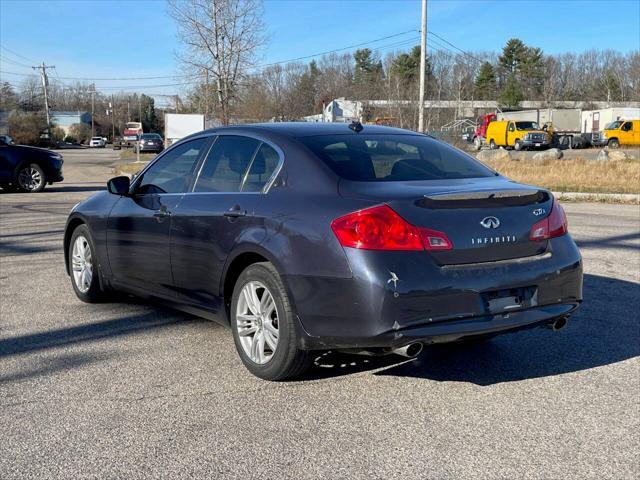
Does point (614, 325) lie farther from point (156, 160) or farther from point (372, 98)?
point (372, 98)

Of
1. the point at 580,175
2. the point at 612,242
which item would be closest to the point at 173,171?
the point at 612,242

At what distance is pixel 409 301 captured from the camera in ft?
11.6

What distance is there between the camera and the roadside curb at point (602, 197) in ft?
54.9

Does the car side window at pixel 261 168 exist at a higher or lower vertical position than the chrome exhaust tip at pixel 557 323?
higher

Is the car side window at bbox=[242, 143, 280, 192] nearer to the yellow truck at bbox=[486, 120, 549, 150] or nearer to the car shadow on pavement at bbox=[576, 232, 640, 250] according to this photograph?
the car shadow on pavement at bbox=[576, 232, 640, 250]

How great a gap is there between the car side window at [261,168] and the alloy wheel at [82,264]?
2.41 m

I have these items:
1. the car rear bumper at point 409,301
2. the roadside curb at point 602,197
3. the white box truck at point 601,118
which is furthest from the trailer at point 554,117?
the car rear bumper at point 409,301

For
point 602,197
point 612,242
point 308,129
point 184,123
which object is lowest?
point 602,197

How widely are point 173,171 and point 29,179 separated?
14.5 m

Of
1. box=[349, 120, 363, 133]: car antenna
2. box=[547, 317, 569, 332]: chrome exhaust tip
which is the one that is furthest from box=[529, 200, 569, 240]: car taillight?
box=[349, 120, 363, 133]: car antenna

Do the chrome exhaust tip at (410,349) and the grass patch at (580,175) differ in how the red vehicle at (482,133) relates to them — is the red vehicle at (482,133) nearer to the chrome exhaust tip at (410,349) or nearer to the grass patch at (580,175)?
the grass patch at (580,175)

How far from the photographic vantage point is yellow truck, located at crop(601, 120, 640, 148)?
147 ft

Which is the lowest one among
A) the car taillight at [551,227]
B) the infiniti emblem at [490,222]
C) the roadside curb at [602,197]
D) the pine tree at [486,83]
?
the roadside curb at [602,197]

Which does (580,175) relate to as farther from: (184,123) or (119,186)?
(119,186)
